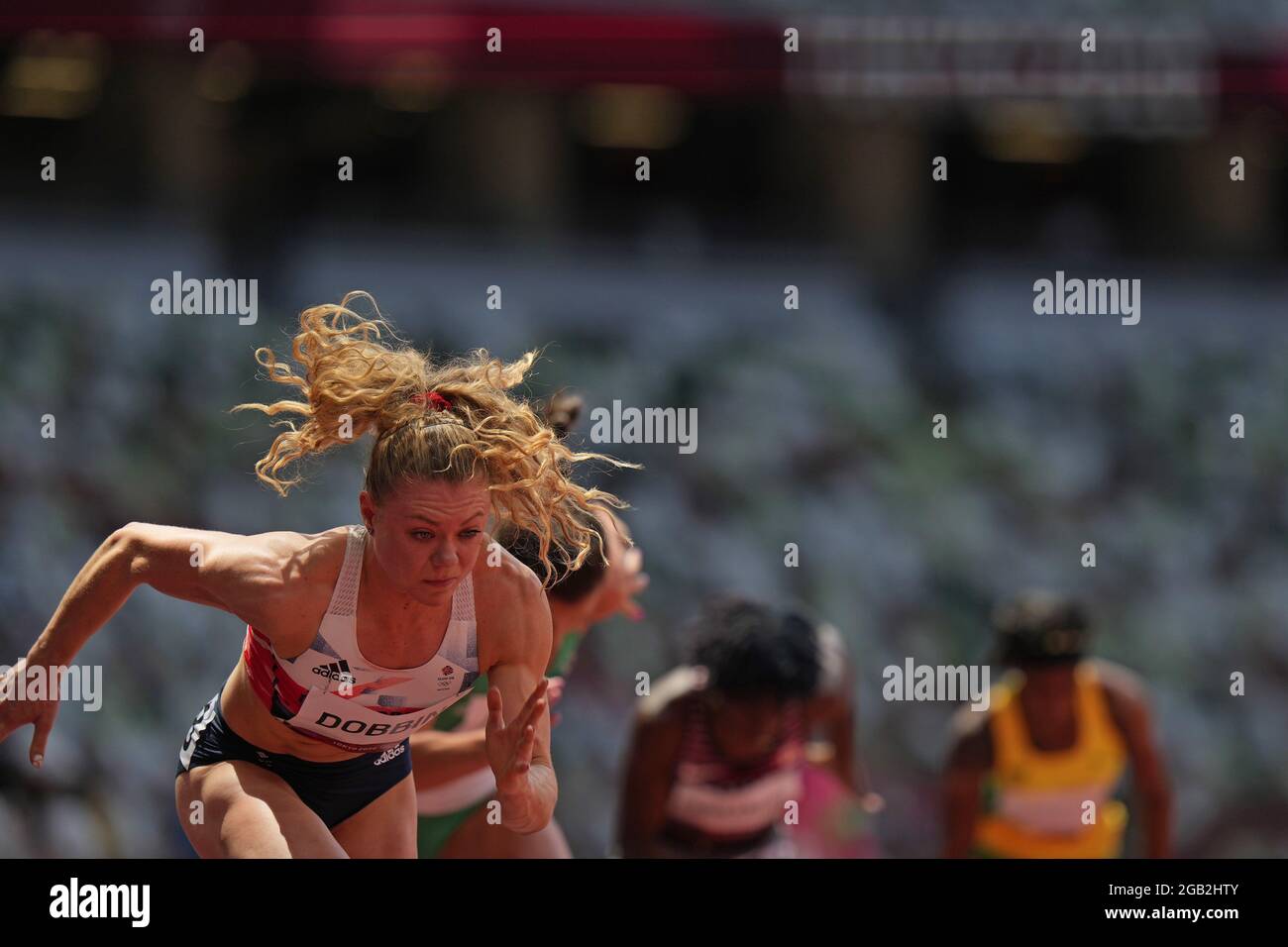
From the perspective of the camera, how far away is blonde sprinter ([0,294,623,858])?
2846mm

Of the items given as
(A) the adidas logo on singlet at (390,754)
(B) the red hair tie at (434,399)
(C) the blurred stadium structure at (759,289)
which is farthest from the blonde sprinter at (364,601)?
(C) the blurred stadium structure at (759,289)

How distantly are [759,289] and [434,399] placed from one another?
241 inches

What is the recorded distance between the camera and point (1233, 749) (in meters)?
7.96

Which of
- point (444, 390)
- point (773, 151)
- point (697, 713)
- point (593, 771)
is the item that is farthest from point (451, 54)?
point (444, 390)

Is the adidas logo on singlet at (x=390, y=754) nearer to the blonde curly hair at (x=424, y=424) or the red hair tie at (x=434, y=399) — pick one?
the blonde curly hair at (x=424, y=424)

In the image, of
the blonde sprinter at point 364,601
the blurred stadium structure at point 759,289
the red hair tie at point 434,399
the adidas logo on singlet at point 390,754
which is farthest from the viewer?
the blurred stadium structure at point 759,289

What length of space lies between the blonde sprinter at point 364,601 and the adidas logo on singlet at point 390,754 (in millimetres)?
105

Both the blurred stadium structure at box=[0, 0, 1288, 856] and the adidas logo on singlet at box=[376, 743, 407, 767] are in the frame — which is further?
the blurred stadium structure at box=[0, 0, 1288, 856]

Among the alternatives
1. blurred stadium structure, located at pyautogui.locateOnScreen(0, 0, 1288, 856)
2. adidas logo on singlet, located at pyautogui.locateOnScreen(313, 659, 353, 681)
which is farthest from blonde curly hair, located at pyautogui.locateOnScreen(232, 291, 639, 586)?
blurred stadium structure, located at pyautogui.locateOnScreen(0, 0, 1288, 856)

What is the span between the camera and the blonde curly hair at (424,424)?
9.37 ft

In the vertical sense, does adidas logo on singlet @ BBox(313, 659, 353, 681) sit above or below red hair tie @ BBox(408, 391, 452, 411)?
below

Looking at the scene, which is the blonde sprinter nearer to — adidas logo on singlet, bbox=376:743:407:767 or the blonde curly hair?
the blonde curly hair

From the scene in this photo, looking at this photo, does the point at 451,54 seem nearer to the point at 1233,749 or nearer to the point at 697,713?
the point at 697,713
